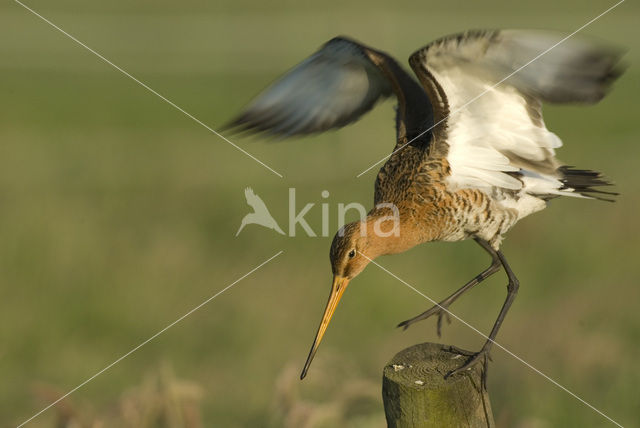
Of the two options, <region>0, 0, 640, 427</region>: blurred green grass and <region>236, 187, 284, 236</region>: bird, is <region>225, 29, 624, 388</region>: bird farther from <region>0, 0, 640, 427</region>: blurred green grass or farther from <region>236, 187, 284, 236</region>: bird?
<region>236, 187, 284, 236</region>: bird

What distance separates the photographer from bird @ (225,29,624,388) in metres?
4.98

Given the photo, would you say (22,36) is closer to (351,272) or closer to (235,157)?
(235,157)

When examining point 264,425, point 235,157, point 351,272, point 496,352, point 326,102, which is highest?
point 326,102

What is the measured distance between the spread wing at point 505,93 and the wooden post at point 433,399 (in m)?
1.59

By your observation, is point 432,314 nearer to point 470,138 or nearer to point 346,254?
point 346,254

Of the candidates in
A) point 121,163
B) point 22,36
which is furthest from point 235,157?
point 22,36

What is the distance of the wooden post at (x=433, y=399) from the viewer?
398cm

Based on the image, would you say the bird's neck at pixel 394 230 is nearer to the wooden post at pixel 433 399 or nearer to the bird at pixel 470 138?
the bird at pixel 470 138

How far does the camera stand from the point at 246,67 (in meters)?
22.8

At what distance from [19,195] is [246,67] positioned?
1123 cm

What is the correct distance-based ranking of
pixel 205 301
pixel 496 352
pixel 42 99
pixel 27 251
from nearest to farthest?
pixel 496 352 → pixel 205 301 → pixel 27 251 → pixel 42 99

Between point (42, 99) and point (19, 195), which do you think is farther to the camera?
point (42, 99)

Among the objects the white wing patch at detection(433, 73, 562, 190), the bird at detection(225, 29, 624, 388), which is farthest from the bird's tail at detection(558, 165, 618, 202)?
the white wing patch at detection(433, 73, 562, 190)

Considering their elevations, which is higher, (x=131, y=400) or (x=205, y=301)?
(x=131, y=400)
